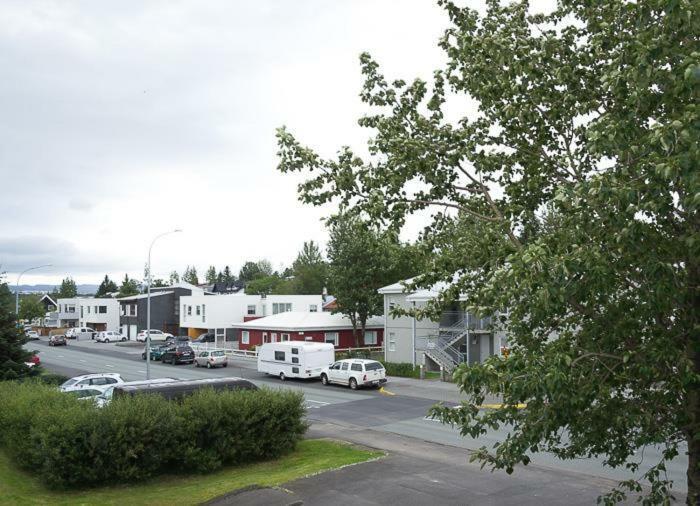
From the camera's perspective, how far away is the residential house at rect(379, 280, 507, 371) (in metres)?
38.6

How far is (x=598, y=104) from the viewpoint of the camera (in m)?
7.56

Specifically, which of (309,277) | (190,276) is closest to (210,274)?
(190,276)

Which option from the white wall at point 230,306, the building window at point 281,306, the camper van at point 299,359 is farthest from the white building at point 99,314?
A: the camper van at point 299,359

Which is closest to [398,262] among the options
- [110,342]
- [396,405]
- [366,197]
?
[366,197]

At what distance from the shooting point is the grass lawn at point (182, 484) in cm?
1458

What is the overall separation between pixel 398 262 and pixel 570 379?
4.10 metres

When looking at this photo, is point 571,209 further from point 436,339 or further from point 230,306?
point 230,306

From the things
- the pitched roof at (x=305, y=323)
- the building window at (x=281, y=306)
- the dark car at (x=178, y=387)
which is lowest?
the dark car at (x=178, y=387)

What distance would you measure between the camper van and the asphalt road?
68cm

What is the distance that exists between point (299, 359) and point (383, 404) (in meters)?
9.71

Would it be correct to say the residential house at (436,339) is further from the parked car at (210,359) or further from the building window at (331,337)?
the parked car at (210,359)

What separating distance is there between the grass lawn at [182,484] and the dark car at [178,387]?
3.07m

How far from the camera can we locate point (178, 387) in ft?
65.5

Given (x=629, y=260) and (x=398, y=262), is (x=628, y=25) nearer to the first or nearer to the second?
(x=629, y=260)
